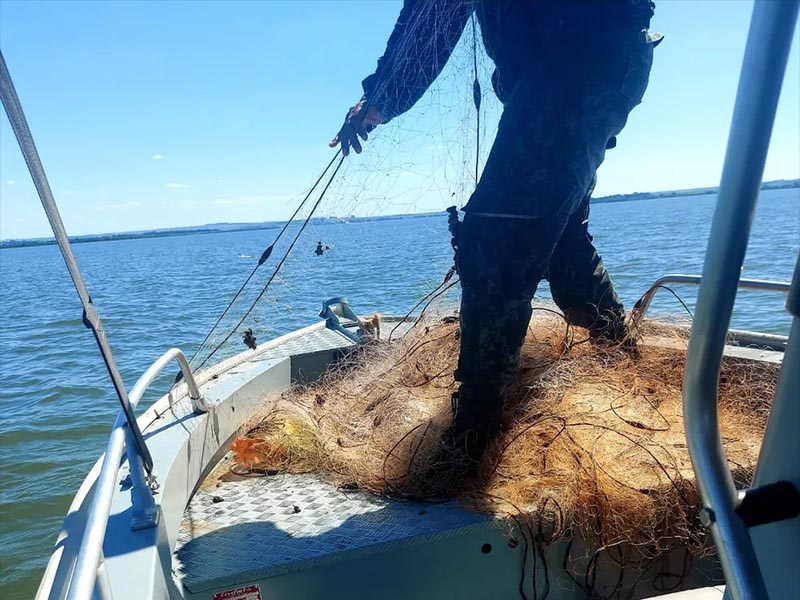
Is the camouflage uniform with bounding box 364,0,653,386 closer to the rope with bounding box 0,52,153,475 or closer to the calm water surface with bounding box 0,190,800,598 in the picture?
the rope with bounding box 0,52,153,475

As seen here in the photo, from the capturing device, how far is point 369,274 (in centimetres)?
1931

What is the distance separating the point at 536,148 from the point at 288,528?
1.85 m

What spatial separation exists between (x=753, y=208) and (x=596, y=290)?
2801 millimetres

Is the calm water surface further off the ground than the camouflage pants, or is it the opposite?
the camouflage pants

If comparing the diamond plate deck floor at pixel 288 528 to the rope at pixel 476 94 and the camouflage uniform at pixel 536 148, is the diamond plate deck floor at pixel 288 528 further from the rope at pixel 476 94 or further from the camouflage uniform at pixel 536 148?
the rope at pixel 476 94

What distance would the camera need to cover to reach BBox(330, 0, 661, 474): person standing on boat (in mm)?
2215

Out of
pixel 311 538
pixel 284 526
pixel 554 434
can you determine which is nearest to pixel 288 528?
pixel 284 526

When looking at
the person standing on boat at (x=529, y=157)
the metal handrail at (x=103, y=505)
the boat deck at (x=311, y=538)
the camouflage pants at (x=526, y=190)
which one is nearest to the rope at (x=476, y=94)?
the person standing on boat at (x=529, y=157)

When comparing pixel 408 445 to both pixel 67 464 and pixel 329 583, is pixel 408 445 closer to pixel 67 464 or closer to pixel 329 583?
pixel 329 583

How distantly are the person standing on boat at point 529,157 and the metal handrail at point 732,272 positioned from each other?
1.45m

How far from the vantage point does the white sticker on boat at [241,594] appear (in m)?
2.09

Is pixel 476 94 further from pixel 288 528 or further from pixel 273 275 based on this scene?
pixel 288 528

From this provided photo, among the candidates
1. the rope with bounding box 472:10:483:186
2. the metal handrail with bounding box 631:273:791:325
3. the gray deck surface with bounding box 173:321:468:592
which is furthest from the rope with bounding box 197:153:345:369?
the metal handrail with bounding box 631:273:791:325

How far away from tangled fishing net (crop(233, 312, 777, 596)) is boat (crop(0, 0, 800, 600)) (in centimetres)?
15
